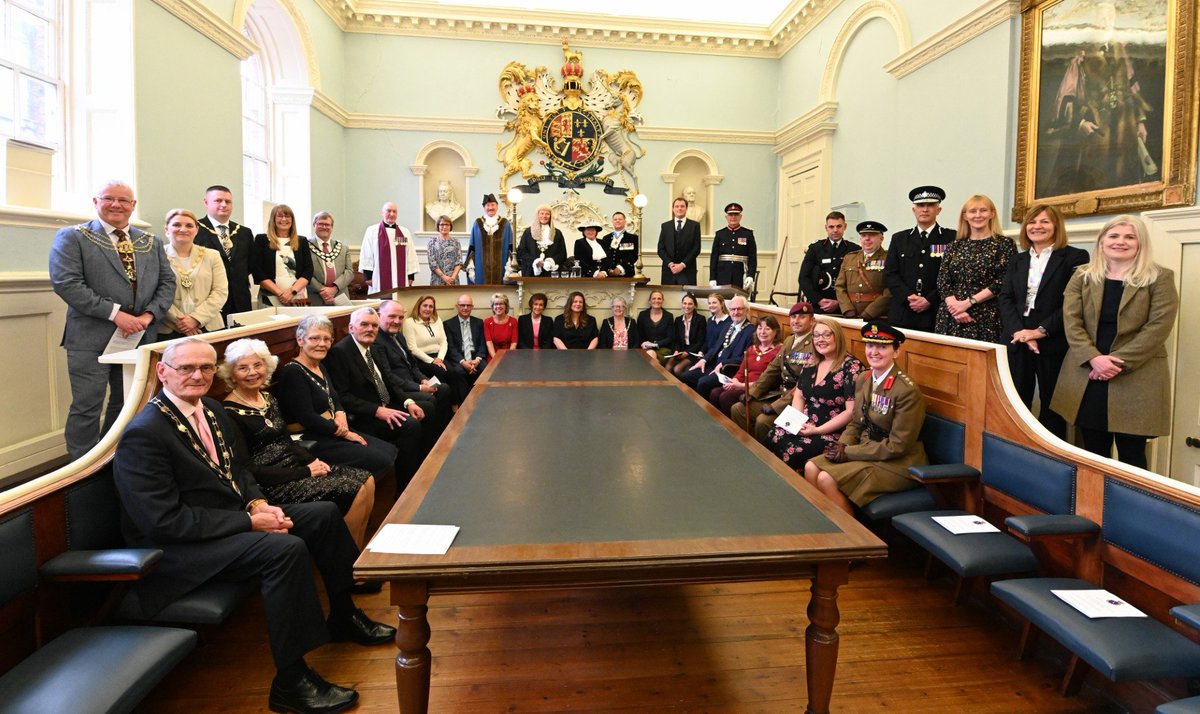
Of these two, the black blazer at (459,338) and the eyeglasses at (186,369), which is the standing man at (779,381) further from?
the eyeglasses at (186,369)

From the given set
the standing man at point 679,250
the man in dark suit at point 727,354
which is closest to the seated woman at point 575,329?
the man in dark suit at point 727,354

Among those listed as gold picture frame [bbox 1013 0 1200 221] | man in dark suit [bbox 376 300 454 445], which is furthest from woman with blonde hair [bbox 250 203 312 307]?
gold picture frame [bbox 1013 0 1200 221]

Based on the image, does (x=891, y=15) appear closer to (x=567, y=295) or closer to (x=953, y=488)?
(x=567, y=295)

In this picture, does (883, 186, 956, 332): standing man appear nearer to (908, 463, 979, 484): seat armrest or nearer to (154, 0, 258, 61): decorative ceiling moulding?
(908, 463, 979, 484): seat armrest

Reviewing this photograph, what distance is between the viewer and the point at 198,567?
2.03 m

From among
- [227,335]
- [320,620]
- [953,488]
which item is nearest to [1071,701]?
[953,488]

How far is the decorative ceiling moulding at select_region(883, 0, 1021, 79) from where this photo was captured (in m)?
5.38

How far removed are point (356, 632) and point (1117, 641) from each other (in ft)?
7.54

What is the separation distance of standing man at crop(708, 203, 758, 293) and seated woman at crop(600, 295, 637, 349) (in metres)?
1.12

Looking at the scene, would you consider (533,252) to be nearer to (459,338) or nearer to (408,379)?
(459,338)

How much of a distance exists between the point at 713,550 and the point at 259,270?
4.34 metres

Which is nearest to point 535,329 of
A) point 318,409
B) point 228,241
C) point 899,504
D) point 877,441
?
point 228,241

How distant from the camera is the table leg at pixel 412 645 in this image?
1.62 metres

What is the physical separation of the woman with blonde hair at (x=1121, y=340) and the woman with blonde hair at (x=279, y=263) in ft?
15.8
